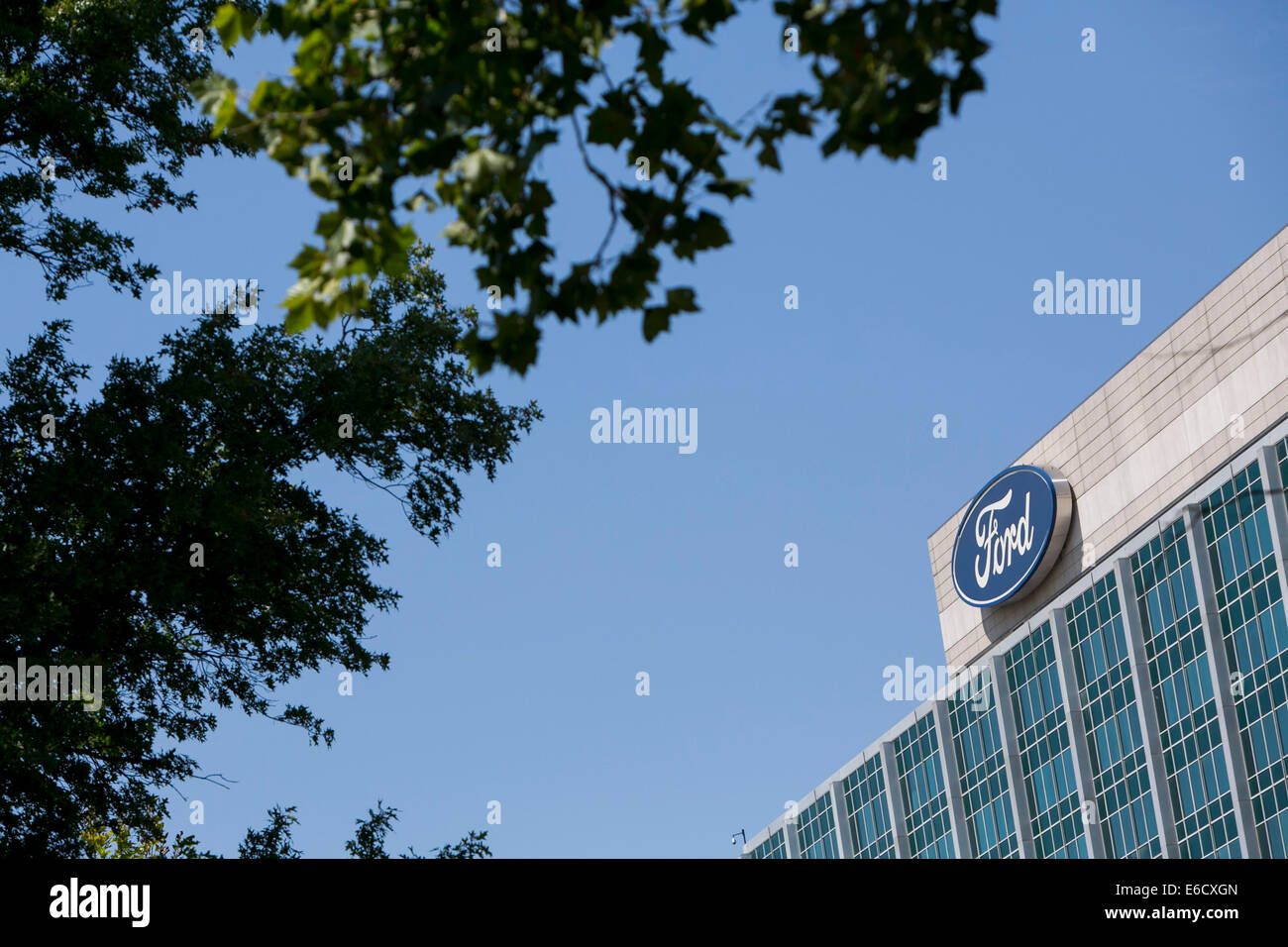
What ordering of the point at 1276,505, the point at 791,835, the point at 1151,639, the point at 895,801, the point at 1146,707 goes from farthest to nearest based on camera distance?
the point at 791,835
the point at 895,801
the point at 1151,639
the point at 1146,707
the point at 1276,505

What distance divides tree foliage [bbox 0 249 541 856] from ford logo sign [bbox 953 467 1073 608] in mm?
46867

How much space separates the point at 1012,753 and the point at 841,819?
15406mm

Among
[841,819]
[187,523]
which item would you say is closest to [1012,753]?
[841,819]

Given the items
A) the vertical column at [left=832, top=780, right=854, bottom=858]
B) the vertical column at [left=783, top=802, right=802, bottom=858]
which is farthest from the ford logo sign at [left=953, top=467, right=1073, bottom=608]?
the vertical column at [left=783, top=802, right=802, bottom=858]

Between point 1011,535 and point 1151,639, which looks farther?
point 1011,535

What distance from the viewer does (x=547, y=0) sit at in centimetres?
688

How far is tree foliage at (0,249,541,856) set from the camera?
14.8 m

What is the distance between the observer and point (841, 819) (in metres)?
76.0

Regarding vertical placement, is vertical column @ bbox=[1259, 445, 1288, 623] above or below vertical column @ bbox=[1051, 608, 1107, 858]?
above

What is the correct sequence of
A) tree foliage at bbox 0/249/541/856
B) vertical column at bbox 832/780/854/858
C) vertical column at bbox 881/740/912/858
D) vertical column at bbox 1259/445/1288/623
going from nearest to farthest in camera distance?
1. tree foliage at bbox 0/249/541/856
2. vertical column at bbox 1259/445/1288/623
3. vertical column at bbox 881/740/912/858
4. vertical column at bbox 832/780/854/858

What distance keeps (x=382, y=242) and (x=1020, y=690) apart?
59396 mm

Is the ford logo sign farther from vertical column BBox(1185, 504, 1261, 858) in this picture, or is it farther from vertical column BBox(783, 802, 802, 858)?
vertical column BBox(783, 802, 802, 858)

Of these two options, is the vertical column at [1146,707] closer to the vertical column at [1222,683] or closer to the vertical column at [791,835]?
the vertical column at [1222,683]

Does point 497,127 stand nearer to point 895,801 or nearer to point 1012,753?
point 1012,753
